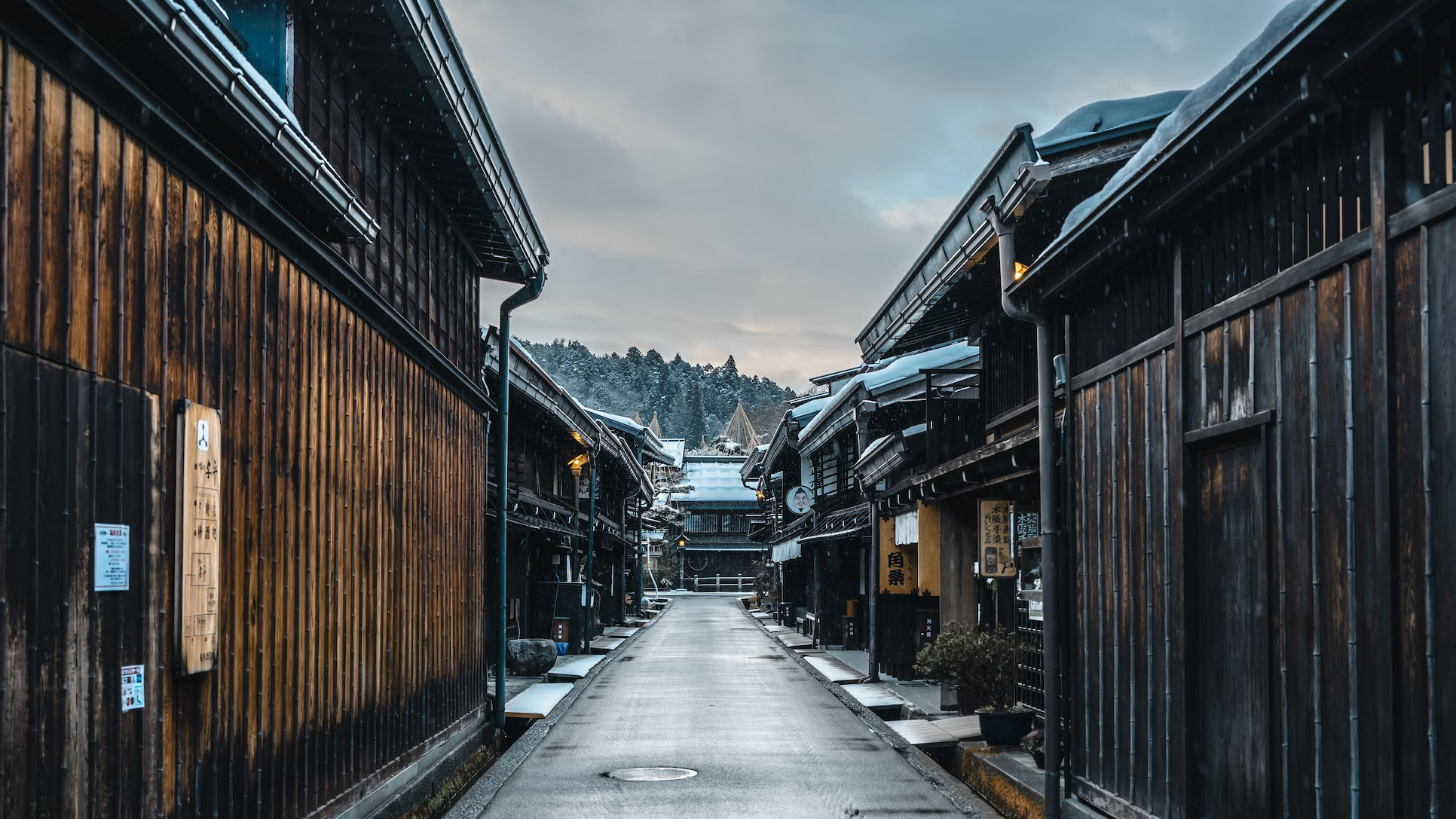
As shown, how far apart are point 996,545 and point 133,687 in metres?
12.3

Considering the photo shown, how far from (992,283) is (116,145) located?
40.0ft

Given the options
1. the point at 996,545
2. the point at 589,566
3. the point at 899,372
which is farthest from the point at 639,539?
the point at 996,545

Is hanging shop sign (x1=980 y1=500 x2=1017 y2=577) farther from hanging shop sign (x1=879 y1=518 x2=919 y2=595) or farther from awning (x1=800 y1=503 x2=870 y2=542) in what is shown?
awning (x1=800 y1=503 x2=870 y2=542)

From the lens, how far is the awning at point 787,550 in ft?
126

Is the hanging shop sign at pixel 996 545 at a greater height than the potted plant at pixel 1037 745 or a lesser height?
greater

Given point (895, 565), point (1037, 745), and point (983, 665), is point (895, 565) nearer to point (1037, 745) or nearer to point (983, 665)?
point (983, 665)

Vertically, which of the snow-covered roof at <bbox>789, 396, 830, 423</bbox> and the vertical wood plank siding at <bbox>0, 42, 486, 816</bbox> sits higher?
the snow-covered roof at <bbox>789, 396, 830, 423</bbox>

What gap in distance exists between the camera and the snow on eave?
5.87m

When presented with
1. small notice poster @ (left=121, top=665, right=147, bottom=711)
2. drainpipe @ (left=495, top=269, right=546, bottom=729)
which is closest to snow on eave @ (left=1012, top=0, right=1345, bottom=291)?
small notice poster @ (left=121, top=665, right=147, bottom=711)

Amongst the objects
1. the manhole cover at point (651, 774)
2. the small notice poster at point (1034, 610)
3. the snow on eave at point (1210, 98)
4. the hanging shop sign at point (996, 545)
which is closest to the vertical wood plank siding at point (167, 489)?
the manhole cover at point (651, 774)

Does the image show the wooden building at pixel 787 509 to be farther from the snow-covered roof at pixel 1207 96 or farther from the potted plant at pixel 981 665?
the snow-covered roof at pixel 1207 96

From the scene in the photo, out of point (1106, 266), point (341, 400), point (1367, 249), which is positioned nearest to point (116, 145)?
point (341, 400)

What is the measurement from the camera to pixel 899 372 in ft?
80.6

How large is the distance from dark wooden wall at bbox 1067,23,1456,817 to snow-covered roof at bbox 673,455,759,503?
77.0 m
